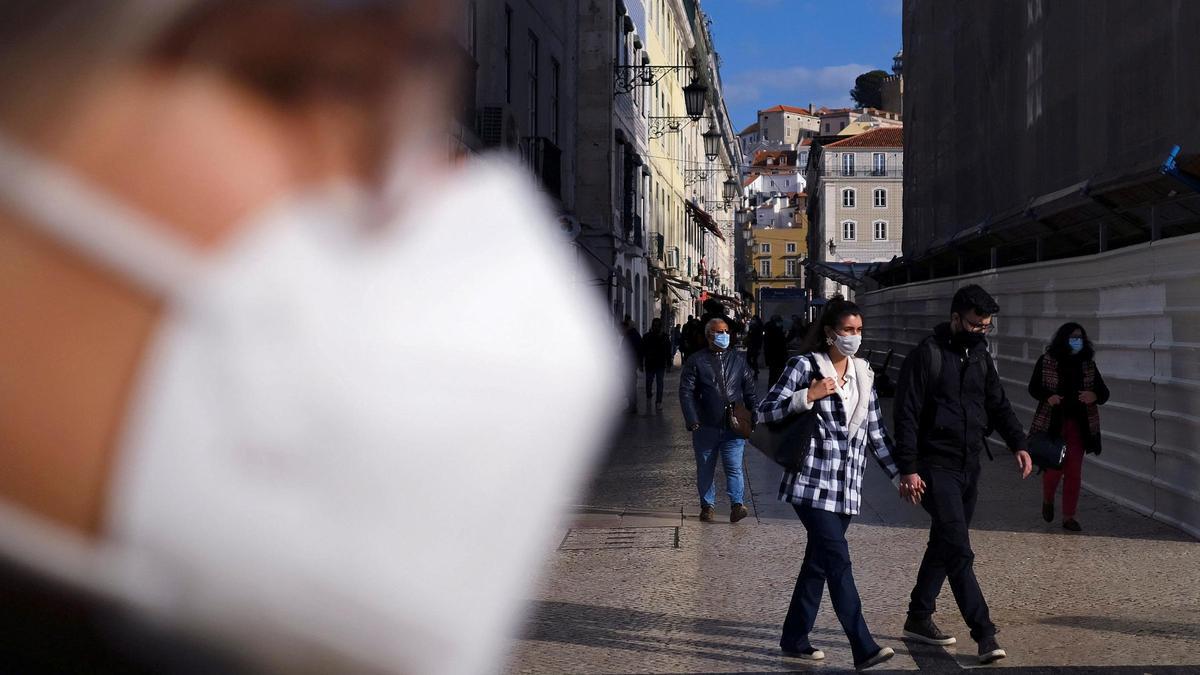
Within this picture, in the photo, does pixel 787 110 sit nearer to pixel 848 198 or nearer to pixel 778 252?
pixel 778 252

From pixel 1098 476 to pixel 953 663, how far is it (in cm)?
681

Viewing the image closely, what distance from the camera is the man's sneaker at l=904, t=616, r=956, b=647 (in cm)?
665

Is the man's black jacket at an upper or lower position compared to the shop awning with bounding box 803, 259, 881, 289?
lower

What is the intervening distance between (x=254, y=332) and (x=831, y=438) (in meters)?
5.52

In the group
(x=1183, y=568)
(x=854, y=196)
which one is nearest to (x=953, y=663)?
(x=1183, y=568)

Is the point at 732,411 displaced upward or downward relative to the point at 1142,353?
downward

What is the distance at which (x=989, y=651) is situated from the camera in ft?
20.4

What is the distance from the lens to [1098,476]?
41.2 ft

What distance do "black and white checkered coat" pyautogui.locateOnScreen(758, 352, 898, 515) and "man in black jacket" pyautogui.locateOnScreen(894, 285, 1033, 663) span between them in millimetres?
141

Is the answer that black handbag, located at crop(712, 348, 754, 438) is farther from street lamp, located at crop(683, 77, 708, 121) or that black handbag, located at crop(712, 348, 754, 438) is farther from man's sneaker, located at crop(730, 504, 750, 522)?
street lamp, located at crop(683, 77, 708, 121)

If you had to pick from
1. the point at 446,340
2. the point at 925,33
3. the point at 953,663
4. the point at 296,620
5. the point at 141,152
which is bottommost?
the point at 953,663

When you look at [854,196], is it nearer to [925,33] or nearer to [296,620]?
[925,33]

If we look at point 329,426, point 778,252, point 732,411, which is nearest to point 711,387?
point 732,411

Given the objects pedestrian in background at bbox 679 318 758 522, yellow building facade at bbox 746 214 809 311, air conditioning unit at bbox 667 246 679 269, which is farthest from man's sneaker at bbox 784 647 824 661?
yellow building facade at bbox 746 214 809 311
